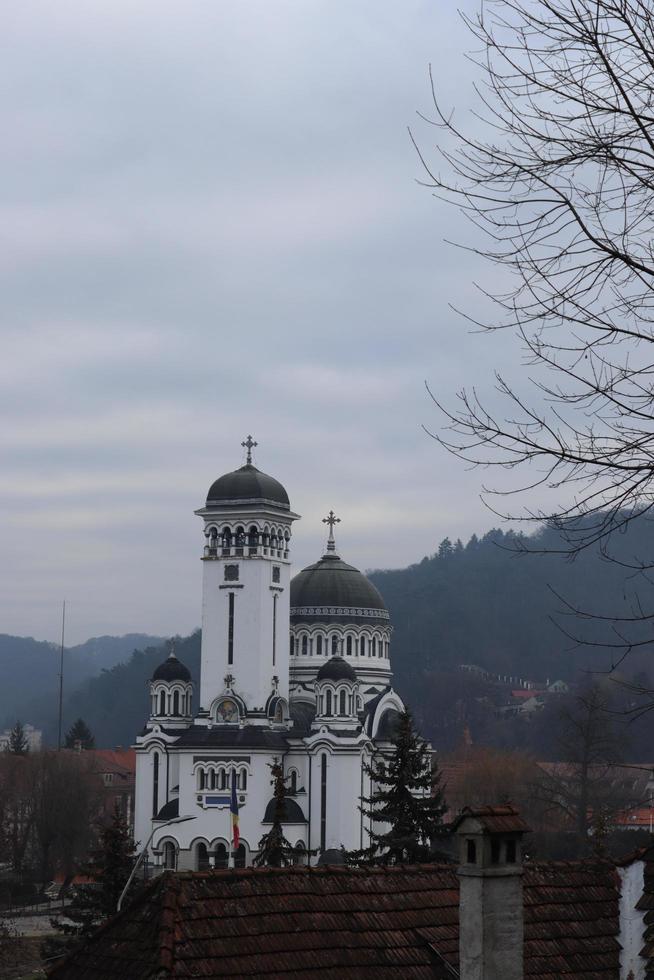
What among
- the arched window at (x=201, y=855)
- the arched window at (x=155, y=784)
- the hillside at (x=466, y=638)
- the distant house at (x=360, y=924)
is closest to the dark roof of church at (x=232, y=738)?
the arched window at (x=155, y=784)

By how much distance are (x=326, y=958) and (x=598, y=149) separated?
7257mm

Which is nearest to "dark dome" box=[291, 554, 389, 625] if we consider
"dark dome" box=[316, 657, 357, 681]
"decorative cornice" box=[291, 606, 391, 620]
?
"decorative cornice" box=[291, 606, 391, 620]

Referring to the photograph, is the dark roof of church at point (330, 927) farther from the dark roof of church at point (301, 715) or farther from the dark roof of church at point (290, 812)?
Result: the dark roof of church at point (301, 715)

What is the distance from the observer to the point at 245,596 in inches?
2598

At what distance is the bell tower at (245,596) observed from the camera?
6506 cm

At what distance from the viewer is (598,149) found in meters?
9.23

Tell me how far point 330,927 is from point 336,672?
5043 cm

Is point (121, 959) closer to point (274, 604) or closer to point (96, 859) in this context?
point (96, 859)

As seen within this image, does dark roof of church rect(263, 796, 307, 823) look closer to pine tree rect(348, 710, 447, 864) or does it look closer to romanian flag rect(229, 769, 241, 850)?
romanian flag rect(229, 769, 241, 850)

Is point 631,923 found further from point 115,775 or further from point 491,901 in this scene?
point 115,775

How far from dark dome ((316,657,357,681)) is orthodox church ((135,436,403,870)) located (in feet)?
0.18

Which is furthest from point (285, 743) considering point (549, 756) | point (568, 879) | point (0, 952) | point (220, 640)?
point (549, 756)

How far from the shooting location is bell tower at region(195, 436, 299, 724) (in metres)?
65.1

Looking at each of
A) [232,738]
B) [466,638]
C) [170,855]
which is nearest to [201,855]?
[170,855]
